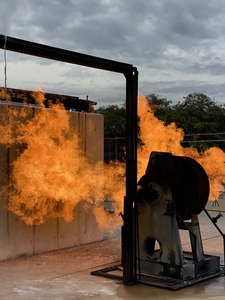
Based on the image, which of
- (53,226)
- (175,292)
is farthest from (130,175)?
(53,226)

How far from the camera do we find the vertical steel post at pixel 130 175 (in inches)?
198

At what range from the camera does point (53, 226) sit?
6965mm

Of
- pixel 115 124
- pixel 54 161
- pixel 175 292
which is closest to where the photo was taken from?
pixel 175 292

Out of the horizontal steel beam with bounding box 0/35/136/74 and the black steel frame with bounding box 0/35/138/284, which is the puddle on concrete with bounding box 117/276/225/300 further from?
the horizontal steel beam with bounding box 0/35/136/74

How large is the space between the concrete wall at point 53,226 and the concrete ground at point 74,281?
0.56 feet

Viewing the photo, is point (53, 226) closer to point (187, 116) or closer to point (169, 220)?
point (169, 220)

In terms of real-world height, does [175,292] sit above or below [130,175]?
below

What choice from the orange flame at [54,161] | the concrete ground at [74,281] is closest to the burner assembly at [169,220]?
the concrete ground at [74,281]

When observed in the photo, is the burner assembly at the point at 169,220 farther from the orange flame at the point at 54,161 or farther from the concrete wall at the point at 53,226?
the concrete wall at the point at 53,226

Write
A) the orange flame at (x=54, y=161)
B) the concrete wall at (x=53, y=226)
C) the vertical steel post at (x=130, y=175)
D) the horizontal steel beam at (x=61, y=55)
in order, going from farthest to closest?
1. the orange flame at (x=54, y=161)
2. the concrete wall at (x=53, y=226)
3. the vertical steel post at (x=130, y=175)
4. the horizontal steel beam at (x=61, y=55)

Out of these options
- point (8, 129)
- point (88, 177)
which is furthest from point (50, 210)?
point (8, 129)

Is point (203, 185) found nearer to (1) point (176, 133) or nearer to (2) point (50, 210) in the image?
(1) point (176, 133)

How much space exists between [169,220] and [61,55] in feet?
7.84

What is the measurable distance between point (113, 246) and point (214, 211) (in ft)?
16.4
